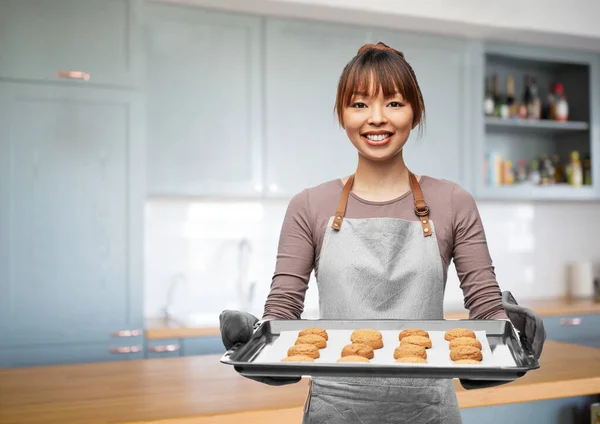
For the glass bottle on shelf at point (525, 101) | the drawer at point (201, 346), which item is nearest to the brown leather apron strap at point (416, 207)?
the drawer at point (201, 346)

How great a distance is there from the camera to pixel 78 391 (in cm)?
179

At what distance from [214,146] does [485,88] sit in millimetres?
1870

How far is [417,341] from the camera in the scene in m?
1.21

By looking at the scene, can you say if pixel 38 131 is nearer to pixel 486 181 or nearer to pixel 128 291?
pixel 128 291

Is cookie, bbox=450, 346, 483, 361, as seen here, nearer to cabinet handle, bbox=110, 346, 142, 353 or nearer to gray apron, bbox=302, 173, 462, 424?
gray apron, bbox=302, 173, 462, 424

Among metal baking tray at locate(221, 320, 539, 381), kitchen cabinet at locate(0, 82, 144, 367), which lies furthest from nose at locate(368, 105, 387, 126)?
kitchen cabinet at locate(0, 82, 144, 367)

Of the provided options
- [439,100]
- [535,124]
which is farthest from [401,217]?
[535,124]

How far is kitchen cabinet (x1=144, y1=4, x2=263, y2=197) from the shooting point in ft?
10.7

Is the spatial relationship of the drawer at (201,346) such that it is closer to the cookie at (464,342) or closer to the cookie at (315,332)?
the cookie at (315,332)

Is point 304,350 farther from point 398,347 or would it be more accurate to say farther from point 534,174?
point 534,174

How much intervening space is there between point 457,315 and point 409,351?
98.7 inches

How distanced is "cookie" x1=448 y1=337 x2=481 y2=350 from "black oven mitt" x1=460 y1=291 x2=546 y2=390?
8 centimetres

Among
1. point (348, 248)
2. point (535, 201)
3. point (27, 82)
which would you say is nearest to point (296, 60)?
point (27, 82)

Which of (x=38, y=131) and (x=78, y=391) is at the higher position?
(x=38, y=131)
